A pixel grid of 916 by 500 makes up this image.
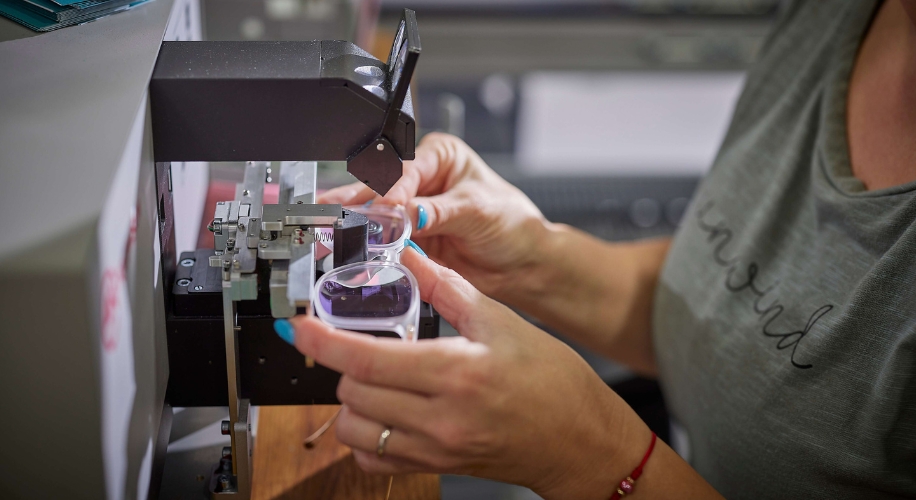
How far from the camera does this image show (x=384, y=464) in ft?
2.05

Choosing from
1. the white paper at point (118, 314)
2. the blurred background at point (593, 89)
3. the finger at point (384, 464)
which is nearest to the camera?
the white paper at point (118, 314)

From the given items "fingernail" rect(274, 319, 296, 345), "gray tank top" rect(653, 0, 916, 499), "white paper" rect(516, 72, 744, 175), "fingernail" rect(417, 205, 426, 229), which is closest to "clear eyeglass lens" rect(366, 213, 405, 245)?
"fingernail" rect(417, 205, 426, 229)

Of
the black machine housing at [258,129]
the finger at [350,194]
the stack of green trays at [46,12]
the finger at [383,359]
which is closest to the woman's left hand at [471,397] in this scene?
the finger at [383,359]

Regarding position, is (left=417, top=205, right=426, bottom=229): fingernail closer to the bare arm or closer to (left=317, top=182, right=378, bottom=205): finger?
(left=317, top=182, right=378, bottom=205): finger

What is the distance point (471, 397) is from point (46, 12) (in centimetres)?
55

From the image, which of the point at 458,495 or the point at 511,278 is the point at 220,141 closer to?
the point at 511,278

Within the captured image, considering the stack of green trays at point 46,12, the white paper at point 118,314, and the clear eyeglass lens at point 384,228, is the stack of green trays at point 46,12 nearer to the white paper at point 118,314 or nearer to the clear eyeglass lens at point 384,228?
the white paper at point 118,314

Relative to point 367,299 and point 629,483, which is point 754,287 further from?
point 367,299

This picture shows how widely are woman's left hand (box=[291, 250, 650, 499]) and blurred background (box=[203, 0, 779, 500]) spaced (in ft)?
3.81

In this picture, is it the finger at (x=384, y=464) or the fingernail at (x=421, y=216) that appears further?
the fingernail at (x=421, y=216)

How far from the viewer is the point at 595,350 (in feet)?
3.92

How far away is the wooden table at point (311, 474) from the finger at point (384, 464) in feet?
0.48

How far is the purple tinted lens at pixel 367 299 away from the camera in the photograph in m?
0.65

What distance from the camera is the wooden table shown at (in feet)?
2.51
